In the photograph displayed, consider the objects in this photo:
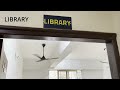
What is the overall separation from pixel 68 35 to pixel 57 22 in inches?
7.2

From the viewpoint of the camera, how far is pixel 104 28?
1.89 metres

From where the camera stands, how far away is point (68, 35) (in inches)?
68.5

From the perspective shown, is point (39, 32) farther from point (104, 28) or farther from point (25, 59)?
point (25, 59)

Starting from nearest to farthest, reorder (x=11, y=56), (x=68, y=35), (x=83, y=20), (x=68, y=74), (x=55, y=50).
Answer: (x=68, y=35), (x=83, y=20), (x=11, y=56), (x=55, y=50), (x=68, y=74)

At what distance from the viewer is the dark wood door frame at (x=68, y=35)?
161 cm

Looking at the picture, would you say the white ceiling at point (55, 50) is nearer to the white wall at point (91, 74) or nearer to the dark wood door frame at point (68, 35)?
the white wall at point (91, 74)

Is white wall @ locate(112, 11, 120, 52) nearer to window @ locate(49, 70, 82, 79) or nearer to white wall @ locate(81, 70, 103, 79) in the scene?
window @ locate(49, 70, 82, 79)

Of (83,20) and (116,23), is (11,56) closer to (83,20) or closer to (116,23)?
(83,20)

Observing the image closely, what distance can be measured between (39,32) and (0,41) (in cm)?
39

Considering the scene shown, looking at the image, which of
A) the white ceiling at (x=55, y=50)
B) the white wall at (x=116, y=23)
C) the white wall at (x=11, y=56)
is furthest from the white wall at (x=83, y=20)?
the white ceiling at (x=55, y=50)

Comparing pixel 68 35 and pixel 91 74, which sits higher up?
pixel 91 74

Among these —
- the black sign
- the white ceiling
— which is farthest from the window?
the black sign

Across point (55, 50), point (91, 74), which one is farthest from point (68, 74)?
point (55, 50)
